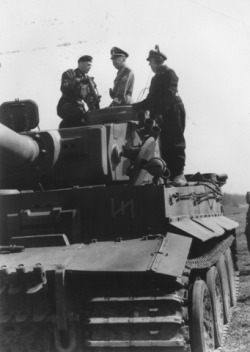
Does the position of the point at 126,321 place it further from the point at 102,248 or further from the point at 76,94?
the point at 76,94

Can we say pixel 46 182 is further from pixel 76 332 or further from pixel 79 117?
pixel 76 332

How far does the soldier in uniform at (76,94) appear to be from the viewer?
333 inches

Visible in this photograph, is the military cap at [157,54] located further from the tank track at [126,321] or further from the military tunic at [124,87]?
the tank track at [126,321]

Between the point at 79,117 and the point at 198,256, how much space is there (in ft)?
10.6

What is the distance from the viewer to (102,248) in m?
5.50

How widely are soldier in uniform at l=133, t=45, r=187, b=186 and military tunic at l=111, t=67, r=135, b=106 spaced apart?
0.44 m

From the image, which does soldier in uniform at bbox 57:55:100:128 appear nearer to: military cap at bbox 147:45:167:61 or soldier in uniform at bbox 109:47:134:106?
soldier in uniform at bbox 109:47:134:106

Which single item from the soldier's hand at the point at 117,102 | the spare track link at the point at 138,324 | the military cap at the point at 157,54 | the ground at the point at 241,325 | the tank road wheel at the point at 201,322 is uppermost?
the military cap at the point at 157,54

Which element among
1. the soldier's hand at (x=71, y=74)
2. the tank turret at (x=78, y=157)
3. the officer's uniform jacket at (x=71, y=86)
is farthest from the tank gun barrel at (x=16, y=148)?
the soldier's hand at (x=71, y=74)

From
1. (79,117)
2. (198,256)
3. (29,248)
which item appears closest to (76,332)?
(29,248)

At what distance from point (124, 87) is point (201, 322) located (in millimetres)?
4641

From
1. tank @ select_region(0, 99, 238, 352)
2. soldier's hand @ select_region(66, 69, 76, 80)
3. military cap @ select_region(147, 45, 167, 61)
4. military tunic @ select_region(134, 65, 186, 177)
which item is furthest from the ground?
soldier's hand @ select_region(66, 69, 76, 80)

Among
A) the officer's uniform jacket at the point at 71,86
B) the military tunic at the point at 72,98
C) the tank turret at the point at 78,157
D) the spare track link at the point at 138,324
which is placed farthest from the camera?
the officer's uniform jacket at the point at 71,86

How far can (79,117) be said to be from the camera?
8.44 metres
